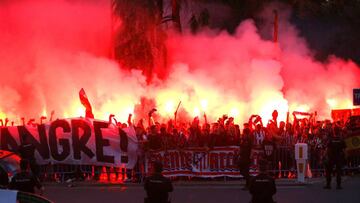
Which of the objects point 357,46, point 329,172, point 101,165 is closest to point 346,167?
point 329,172

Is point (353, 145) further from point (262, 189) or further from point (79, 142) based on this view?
point (262, 189)

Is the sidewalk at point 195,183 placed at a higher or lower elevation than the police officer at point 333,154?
lower

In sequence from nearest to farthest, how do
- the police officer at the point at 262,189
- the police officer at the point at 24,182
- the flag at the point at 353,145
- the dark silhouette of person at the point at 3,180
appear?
the police officer at the point at 262,189
the police officer at the point at 24,182
the dark silhouette of person at the point at 3,180
the flag at the point at 353,145

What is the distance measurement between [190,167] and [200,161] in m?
0.31

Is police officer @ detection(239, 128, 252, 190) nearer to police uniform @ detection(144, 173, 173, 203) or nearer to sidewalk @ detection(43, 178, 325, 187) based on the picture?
sidewalk @ detection(43, 178, 325, 187)

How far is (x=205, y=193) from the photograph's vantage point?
16078mm

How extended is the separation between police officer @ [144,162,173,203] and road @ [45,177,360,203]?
4.94m

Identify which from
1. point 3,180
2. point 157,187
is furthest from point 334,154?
point 3,180

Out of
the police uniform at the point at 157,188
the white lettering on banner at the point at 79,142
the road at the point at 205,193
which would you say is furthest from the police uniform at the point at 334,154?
the police uniform at the point at 157,188

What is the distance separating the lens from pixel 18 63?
2852cm

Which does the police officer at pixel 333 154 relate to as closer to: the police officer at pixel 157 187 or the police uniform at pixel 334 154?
the police uniform at pixel 334 154

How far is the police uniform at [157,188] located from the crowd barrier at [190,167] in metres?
8.30

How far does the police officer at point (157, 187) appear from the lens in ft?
32.4

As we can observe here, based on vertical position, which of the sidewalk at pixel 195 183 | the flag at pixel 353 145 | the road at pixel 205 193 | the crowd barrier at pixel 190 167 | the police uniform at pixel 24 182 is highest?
the flag at pixel 353 145
